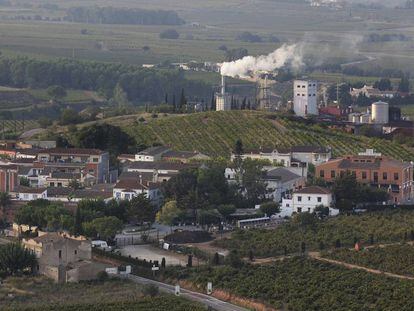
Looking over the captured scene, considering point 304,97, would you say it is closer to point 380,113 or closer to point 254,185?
point 380,113

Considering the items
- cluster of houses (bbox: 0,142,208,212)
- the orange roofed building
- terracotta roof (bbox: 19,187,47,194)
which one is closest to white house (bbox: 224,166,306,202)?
the orange roofed building

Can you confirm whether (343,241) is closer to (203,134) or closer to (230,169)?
(230,169)

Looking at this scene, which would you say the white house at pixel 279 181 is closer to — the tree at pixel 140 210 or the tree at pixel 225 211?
the tree at pixel 225 211

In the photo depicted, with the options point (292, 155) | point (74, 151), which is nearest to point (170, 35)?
point (292, 155)

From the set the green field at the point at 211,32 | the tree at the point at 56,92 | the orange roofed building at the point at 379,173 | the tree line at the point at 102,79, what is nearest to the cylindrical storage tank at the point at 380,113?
the orange roofed building at the point at 379,173

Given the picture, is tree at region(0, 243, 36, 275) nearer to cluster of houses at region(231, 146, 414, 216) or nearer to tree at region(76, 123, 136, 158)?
cluster of houses at region(231, 146, 414, 216)

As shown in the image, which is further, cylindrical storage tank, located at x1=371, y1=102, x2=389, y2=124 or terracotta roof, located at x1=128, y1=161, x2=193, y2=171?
cylindrical storage tank, located at x1=371, y1=102, x2=389, y2=124

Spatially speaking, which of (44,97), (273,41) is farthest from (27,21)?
(44,97)
